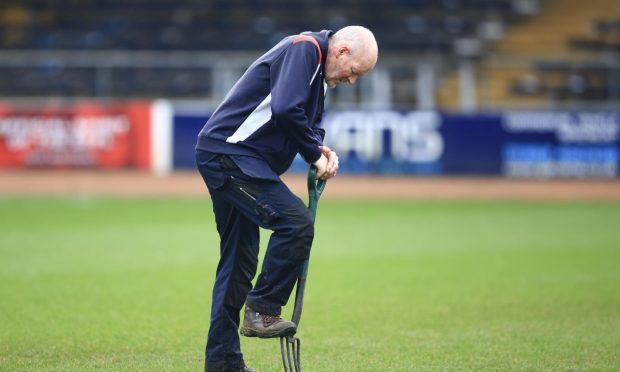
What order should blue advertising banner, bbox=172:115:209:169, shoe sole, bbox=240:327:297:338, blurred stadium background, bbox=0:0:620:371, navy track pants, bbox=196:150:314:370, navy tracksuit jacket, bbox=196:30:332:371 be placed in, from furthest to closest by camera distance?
1. blue advertising banner, bbox=172:115:209:169
2. blurred stadium background, bbox=0:0:620:371
3. shoe sole, bbox=240:327:297:338
4. navy track pants, bbox=196:150:314:370
5. navy tracksuit jacket, bbox=196:30:332:371

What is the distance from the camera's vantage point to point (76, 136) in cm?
2491

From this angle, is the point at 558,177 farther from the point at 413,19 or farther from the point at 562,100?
the point at 413,19

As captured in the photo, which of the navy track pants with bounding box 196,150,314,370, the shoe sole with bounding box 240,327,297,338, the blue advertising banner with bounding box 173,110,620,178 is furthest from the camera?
the blue advertising banner with bounding box 173,110,620,178

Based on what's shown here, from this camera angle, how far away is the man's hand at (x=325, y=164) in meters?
6.23

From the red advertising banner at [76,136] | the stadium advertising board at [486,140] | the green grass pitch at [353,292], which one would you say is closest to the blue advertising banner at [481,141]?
the stadium advertising board at [486,140]

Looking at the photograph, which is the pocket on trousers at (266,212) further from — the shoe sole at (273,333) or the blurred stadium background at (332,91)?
the blurred stadium background at (332,91)

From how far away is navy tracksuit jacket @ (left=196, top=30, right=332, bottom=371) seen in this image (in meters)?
6.00

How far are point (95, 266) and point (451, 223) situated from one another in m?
7.18

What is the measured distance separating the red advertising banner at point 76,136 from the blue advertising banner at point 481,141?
4143mm

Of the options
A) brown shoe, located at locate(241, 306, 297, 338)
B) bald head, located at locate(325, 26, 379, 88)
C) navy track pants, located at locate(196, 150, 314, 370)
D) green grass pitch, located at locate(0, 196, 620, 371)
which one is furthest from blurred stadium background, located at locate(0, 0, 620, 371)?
bald head, located at locate(325, 26, 379, 88)

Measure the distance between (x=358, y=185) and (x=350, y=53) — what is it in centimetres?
1814

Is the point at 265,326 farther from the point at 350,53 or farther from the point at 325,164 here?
the point at 350,53

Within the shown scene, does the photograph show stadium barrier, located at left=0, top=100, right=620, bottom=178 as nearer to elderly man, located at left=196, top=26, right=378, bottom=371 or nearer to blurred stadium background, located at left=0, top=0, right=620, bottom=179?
blurred stadium background, located at left=0, top=0, right=620, bottom=179

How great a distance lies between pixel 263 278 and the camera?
Result: 6.20 m
